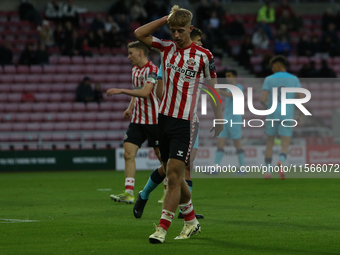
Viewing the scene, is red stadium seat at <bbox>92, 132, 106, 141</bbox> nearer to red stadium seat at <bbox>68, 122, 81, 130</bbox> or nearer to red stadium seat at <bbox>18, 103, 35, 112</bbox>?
red stadium seat at <bbox>68, 122, 81, 130</bbox>

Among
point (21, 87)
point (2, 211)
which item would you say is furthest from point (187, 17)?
point (21, 87)

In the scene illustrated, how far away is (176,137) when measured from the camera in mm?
5340

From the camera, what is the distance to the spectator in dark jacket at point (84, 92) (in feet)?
59.9

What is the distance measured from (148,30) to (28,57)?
48.1 feet

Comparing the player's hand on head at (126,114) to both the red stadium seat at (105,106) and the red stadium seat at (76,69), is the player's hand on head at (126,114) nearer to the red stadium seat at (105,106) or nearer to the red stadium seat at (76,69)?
the red stadium seat at (105,106)

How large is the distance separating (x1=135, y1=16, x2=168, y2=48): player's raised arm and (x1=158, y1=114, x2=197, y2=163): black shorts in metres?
0.71

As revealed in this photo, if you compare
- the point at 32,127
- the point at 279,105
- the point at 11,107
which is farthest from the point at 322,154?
the point at 11,107

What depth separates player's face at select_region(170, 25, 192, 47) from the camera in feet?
17.0

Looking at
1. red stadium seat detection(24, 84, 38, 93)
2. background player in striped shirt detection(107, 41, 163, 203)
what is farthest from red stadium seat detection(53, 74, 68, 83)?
background player in striped shirt detection(107, 41, 163, 203)

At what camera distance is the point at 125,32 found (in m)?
20.6

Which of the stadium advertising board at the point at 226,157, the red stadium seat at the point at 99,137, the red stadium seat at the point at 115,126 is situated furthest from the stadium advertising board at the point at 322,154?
the red stadium seat at the point at 99,137

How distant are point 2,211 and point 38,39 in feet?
45.0

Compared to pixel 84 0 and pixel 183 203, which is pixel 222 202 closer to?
pixel 183 203

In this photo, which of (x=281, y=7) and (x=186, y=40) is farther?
(x=281, y=7)
